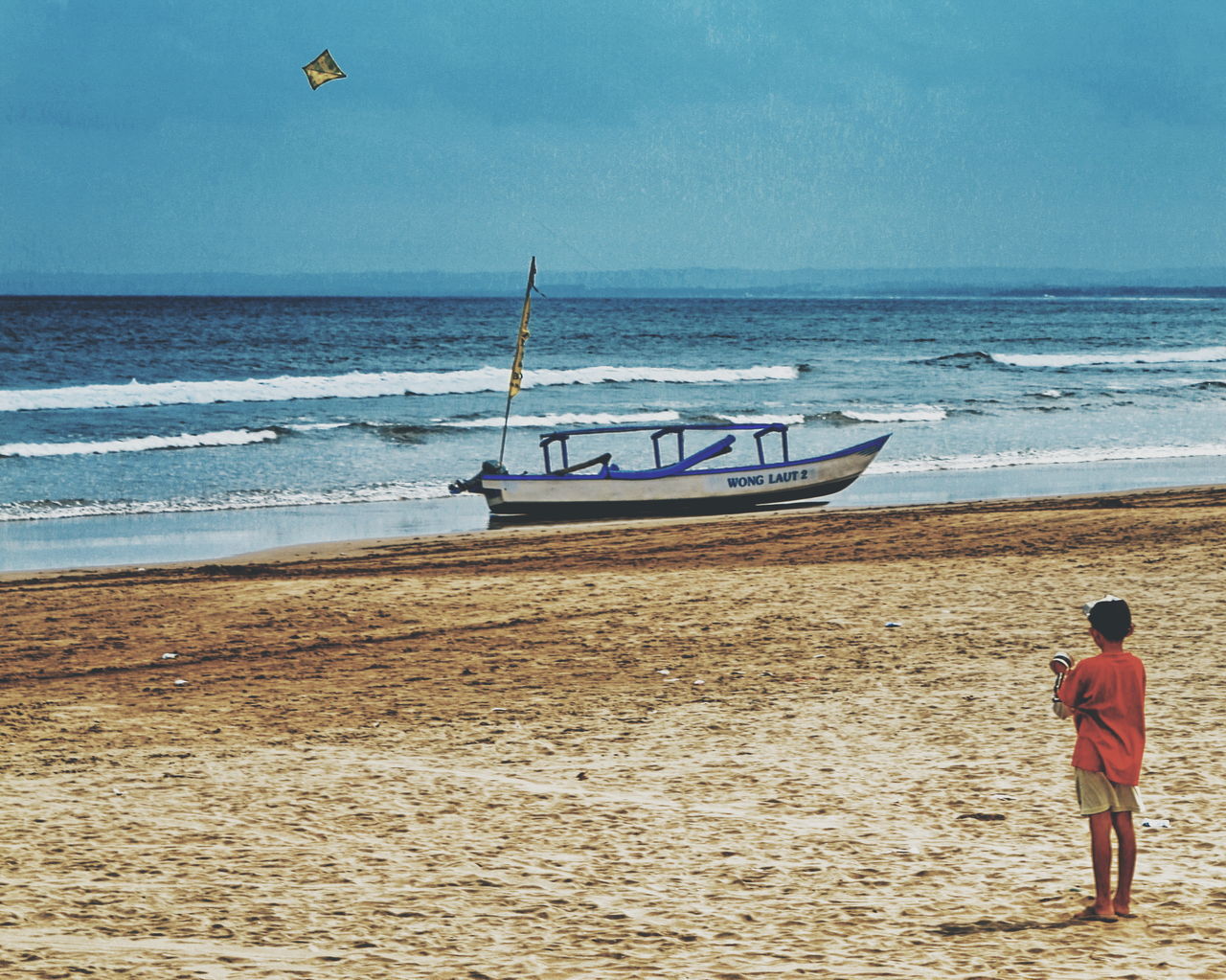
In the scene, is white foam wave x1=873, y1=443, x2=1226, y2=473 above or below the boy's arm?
below

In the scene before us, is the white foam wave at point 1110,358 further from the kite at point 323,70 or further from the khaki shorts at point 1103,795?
the khaki shorts at point 1103,795

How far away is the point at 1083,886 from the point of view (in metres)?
4.90

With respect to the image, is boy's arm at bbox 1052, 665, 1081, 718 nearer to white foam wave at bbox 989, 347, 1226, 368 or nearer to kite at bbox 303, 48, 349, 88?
kite at bbox 303, 48, 349, 88

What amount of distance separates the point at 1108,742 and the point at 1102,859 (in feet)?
1.30

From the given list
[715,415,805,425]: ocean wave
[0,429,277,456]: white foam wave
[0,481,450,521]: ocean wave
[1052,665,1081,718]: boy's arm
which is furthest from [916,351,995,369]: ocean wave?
[1052,665,1081,718]: boy's arm

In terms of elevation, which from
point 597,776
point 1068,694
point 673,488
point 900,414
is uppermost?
point 1068,694

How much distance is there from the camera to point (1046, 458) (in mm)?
25188

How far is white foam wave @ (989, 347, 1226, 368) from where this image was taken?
54750 millimetres

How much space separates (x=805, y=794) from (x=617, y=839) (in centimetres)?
102

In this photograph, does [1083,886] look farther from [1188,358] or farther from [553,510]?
[1188,358]

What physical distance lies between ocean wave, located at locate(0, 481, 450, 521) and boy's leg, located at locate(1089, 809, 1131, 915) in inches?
618

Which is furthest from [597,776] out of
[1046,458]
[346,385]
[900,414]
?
[346,385]

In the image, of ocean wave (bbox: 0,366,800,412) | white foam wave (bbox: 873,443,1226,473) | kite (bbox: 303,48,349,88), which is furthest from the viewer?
ocean wave (bbox: 0,366,800,412)

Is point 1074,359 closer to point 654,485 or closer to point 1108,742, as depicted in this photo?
point 654,485
